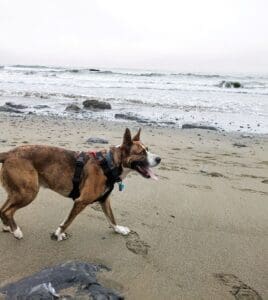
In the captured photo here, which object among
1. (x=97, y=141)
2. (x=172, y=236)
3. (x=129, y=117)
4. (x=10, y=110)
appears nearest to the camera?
(x=172, y=236)

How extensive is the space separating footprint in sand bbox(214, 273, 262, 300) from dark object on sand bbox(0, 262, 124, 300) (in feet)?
3.35

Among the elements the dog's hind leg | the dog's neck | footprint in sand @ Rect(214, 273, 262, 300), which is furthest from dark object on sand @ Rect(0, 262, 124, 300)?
the dog's neck

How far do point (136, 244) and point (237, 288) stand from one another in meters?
1.23

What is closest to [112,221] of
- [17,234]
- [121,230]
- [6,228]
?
[121,230]

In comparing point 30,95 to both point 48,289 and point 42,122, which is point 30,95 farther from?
point 48,289

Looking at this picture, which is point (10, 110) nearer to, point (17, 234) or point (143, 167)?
point (17, 234)

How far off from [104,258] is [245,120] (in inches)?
478

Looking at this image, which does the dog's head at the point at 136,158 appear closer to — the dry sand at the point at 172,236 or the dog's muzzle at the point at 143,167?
the dog's muzzle at the point at 143,167

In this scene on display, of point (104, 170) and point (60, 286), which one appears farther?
point (104, 170)

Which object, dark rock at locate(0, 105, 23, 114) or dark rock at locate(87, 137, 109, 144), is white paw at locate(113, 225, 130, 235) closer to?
dark rock at locate(87, 137, 109, 144)

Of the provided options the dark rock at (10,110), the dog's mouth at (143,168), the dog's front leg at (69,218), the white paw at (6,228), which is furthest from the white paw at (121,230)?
the dark rock at (10,110)

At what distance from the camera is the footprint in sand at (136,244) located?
4.44 metres

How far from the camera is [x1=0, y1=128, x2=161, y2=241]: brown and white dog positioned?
14.9 ft

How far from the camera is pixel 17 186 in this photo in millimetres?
4527
